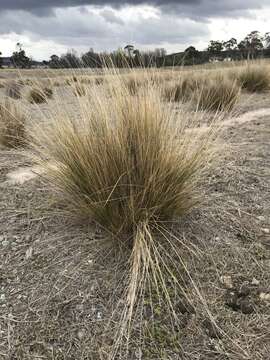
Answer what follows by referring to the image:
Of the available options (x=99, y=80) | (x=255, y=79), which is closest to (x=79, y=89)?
(x=99, y=80)

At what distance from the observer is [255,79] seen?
401 inches

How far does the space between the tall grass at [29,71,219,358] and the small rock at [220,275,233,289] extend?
236 millimetres

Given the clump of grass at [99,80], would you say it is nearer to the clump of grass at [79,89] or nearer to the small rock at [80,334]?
the clump of grass at [79,89]

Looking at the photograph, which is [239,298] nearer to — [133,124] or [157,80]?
[133,124]

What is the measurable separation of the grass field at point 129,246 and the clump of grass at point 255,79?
25.0 feet

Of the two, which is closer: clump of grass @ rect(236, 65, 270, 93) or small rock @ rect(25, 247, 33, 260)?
small rock @ rect(25, 247, 33, 260)

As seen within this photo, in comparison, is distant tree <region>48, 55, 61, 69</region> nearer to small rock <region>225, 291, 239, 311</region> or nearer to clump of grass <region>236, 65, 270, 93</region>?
small rock <region>225, 291, 239, 311</region>

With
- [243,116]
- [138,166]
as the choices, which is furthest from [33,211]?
[243,116]

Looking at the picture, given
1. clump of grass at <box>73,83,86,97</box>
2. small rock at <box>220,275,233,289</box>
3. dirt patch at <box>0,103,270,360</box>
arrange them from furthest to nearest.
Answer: clump of grass at <box>73,83,86,97</box> < small rock at <box>220,275,233,289</box> < dirt patch at <box>0,103,270,360</box>

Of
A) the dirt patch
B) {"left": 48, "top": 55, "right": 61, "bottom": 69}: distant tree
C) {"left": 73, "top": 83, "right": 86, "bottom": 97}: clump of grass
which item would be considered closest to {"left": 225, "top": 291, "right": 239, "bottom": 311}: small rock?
the dirt patch

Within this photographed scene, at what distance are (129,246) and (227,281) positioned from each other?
0.52m

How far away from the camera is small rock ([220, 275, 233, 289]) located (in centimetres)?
222

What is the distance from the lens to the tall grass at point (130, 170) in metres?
2.33

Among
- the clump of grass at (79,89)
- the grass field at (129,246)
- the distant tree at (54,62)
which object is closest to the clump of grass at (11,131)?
the distant tree at (54,62)
